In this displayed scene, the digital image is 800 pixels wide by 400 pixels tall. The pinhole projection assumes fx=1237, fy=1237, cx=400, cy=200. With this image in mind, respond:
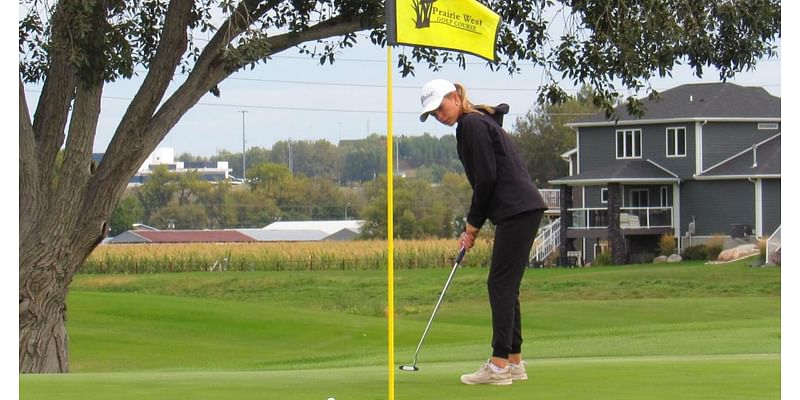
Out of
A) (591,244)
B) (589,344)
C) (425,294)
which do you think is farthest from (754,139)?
(589,344)

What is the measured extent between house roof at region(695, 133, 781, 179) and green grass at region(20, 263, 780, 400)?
21.5ft

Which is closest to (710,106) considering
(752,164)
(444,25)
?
(752,164)

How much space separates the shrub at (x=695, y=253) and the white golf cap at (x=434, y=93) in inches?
1921

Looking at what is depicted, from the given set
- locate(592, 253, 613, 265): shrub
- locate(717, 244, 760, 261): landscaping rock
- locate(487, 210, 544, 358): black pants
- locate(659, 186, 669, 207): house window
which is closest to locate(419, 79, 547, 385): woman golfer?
locate(487, 210, 544, 358): black pants

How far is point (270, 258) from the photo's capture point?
6122cm

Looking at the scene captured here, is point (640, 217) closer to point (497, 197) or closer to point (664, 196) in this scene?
point (664, 196)

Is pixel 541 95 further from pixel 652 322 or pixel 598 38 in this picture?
pixel 652 322

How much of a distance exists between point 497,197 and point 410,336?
71.9 ft

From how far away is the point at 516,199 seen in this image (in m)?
8.41

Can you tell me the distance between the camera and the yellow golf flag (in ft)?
27.0

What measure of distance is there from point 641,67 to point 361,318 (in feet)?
62.6

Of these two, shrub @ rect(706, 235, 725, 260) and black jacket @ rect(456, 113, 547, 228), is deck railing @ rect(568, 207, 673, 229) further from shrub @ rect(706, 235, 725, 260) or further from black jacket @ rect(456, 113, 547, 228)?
black jacket @ rect(456, 113, 547, 228)

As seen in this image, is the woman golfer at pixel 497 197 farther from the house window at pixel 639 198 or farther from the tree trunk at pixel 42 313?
the house window at pixel 639 198

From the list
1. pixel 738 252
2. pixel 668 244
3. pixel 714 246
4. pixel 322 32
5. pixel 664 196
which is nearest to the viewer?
pixel 322 32
